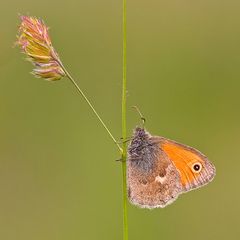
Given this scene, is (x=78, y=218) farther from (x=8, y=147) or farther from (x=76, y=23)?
(x=76, y=23)

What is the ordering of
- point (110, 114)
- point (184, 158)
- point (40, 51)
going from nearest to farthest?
1. point (40, 51)
2. point (184, 158)
3. point (110, 114)

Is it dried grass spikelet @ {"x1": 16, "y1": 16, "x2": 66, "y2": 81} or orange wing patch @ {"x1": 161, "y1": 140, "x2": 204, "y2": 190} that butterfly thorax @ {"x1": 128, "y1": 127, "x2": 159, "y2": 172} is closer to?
orange wing patch @ {"x1": 161, "y1": 140, "x2": 204, "y2": 190}

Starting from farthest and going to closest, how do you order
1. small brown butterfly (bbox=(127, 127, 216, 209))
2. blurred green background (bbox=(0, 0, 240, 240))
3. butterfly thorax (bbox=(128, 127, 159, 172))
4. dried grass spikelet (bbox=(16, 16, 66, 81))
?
1. blurred green background (bbox=(0, 0, 240, 240))
2. butterfly thorax (bbox=(128, 127, 159, 172))
3. small brown butterfly (bbox=(127, 127, 216, 209))
4. dried grass spikelet (bbox=(16, 16, 66, 81))

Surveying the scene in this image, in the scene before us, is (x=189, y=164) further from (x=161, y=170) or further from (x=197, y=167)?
(x=161, y=170)

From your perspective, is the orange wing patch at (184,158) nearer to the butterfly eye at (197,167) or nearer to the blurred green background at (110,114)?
the butterfly eye at (197,167)

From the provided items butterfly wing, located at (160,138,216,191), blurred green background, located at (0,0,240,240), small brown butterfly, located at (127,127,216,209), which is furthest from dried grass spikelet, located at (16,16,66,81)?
blurred green background, located at (0,0,240,240)

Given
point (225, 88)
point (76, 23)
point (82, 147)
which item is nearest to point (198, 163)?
point (82, 147)

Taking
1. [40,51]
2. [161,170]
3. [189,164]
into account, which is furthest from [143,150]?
[40,51]
